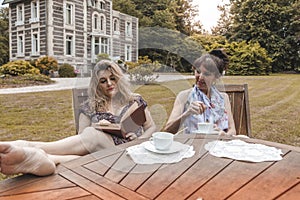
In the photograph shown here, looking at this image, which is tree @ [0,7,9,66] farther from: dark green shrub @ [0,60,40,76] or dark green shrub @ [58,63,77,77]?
dark green shrub @ [58,63,77,77]

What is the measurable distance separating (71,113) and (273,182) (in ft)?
9.59

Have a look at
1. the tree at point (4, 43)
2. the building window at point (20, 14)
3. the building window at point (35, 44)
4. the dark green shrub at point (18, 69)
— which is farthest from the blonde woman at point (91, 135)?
the tree at point (4, 43)

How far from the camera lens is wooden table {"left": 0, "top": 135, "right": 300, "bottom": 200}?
0.59 meters

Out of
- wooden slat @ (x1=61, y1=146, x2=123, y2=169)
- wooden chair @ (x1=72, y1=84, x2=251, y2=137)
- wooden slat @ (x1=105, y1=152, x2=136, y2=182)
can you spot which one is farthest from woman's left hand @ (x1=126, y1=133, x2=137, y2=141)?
wooden chair @ (x1=72, y1=84, x2=251, y2=137)

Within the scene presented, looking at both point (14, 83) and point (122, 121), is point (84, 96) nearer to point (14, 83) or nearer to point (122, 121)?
point (122, 121)

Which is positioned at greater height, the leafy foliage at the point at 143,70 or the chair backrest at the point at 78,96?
the leafy foliage at the point at 143,70

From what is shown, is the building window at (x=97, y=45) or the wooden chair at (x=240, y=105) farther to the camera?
the wooden chair at (x=240, y=105)

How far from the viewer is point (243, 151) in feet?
3.03

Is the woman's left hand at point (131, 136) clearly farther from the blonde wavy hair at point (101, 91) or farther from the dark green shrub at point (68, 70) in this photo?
the dark green shrub at point (68, 70)

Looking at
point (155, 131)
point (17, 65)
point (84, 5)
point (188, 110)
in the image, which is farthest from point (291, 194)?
point (17, 65)

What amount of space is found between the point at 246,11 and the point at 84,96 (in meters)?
11.5

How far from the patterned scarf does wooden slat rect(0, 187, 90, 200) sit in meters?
0.53

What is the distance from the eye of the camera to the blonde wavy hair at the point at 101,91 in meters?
0.94

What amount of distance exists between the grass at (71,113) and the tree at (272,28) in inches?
258
